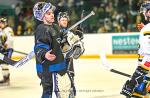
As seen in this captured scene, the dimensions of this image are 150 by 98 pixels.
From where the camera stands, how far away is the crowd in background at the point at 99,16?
49.2 feet

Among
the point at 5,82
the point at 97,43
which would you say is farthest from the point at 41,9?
the point at 97,43

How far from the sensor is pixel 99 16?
51.6 feet

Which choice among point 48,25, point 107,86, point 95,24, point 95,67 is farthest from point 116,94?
point 95,24

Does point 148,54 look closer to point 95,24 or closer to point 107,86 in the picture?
point 107,86

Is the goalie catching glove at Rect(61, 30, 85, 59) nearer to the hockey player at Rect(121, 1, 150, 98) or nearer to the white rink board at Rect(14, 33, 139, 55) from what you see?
the hockey player at Rect(121, 1, 150, 98)

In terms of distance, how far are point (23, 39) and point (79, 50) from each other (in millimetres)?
9835

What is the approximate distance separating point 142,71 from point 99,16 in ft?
34.3

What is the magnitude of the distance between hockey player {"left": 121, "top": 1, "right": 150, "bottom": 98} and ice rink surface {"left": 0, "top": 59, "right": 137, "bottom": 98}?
172cm

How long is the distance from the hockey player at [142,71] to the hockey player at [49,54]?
0.95m

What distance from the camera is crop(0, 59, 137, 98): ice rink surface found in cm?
755

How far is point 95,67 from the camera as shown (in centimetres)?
1180

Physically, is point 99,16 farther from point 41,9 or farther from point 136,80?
point 41,9

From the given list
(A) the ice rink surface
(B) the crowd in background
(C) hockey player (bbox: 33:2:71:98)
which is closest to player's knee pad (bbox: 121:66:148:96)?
(C) hockey player (bbox: 33:2:71:98)

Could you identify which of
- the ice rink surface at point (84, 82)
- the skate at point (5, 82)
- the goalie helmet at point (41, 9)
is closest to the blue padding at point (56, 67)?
the goalie helmet at point (41, 9)
